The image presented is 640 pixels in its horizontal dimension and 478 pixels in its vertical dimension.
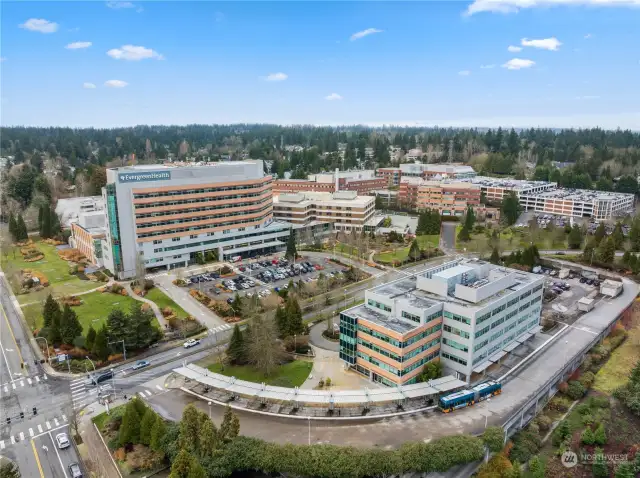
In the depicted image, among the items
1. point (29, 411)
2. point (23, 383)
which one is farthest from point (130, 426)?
point (23, 383)

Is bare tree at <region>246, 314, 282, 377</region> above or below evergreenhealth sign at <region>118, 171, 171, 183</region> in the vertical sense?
below

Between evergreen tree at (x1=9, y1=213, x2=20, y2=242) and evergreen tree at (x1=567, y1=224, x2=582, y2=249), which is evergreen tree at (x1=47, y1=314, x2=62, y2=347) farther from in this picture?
evergreen tree at (x1=567, y1=224, x2=582, y2=249)

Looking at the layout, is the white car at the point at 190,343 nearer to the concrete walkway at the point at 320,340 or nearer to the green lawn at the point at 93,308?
the green lawn at the point at 93,308

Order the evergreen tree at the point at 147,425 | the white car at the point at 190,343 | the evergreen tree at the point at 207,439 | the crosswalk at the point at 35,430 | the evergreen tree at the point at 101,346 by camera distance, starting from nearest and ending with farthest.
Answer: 1. the evergreen tree at the point at 207,439
2. the evergreen tree at the point at 147,425
3. the crosswalk at the point at 35,430
4. the evergreen tree at the point at 101,346
5. the white car at the point at 190,343

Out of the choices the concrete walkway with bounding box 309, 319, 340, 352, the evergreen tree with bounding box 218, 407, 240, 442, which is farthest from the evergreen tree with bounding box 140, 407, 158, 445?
the concrete walkway with bounding box 309, 319, 340, 352

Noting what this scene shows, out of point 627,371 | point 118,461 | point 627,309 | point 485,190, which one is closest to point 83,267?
point 118,461

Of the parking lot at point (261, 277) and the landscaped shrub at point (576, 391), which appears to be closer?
the landscaped shrub at point (576, 391)

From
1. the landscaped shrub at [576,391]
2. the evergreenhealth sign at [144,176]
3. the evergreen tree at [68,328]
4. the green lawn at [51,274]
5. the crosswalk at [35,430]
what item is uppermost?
the evergreenhealth sign at [144,176]

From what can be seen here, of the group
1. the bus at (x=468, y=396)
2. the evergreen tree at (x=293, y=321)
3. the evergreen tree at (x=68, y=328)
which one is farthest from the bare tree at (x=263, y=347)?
the evergreen tree at (x=68, y=328)
